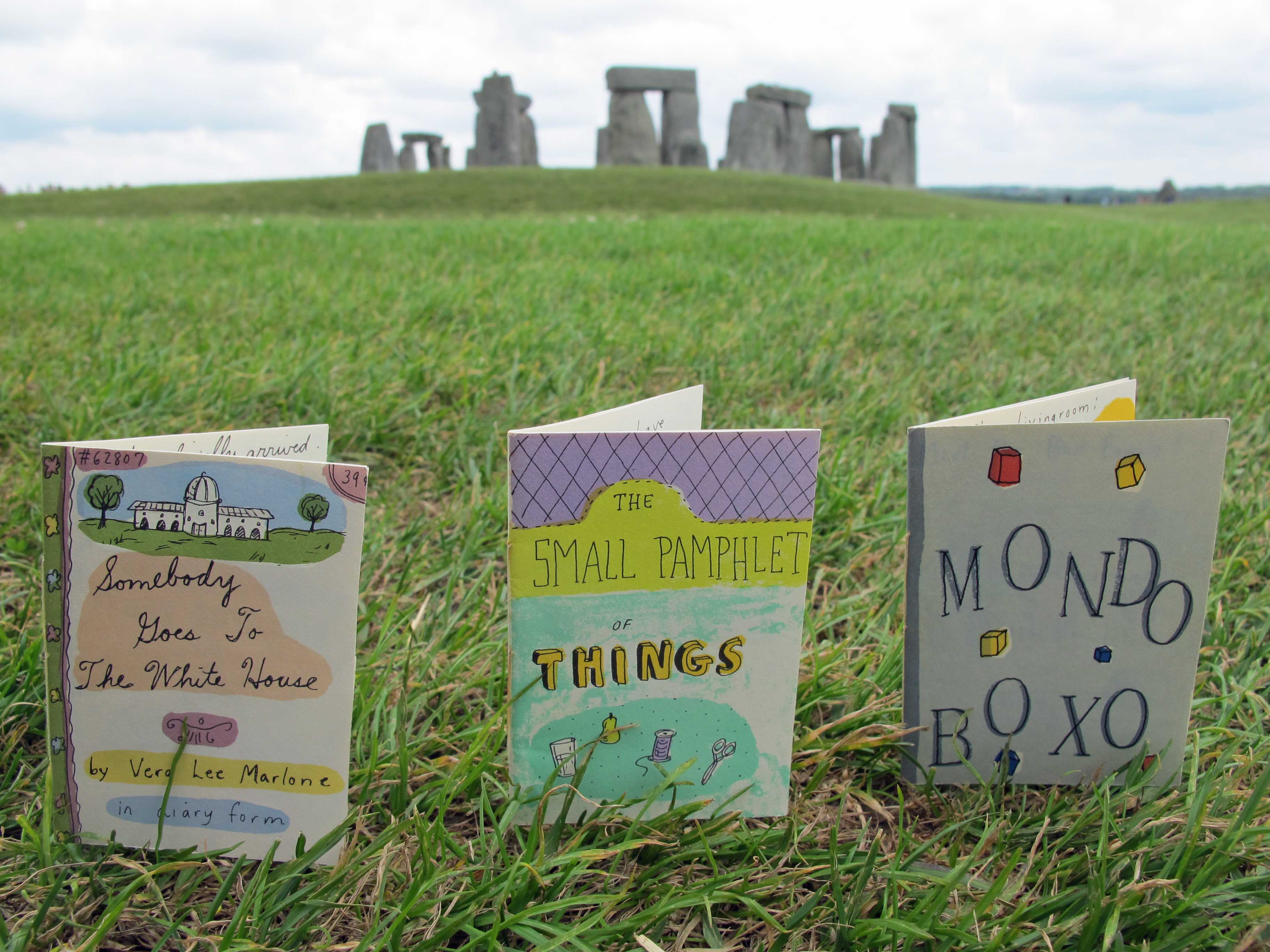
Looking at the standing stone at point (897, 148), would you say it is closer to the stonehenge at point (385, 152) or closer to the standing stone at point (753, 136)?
the standing stone at point (753, 136)

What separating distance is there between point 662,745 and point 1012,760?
438 millimetres

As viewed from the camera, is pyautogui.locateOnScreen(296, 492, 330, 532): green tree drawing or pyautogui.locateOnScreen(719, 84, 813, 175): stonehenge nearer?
pyautogui.locateOnScreen(296, 492, 330, 532): green tree drawing

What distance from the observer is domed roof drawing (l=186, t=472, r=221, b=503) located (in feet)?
2.81

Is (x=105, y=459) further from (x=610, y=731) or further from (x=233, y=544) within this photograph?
(x=610, y=731)

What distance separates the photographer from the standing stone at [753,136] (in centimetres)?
2112

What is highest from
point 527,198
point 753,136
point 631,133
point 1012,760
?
point 753,136

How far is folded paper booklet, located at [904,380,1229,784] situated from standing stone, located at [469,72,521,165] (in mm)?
21910

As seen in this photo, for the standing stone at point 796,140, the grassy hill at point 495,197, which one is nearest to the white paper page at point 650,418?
the grassy hill at point 495,197

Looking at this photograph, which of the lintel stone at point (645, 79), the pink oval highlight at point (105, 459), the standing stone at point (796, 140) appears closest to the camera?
the pink oval highlight at point (105, 459)

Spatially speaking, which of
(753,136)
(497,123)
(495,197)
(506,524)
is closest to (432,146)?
(497,123)

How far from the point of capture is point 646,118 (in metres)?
20.3

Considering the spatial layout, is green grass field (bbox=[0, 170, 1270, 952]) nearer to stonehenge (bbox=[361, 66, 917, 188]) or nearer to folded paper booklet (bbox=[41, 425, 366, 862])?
folded paper booklet (bbox=[41, 425, 366, 862])

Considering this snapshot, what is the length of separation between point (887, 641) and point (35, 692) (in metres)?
1.17

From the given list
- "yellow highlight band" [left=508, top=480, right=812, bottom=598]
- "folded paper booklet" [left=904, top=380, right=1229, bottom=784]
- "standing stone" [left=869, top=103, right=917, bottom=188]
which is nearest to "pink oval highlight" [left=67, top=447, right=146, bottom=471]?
"yellow highlight band" [left=508, top=480, right=812, bottom=598]
